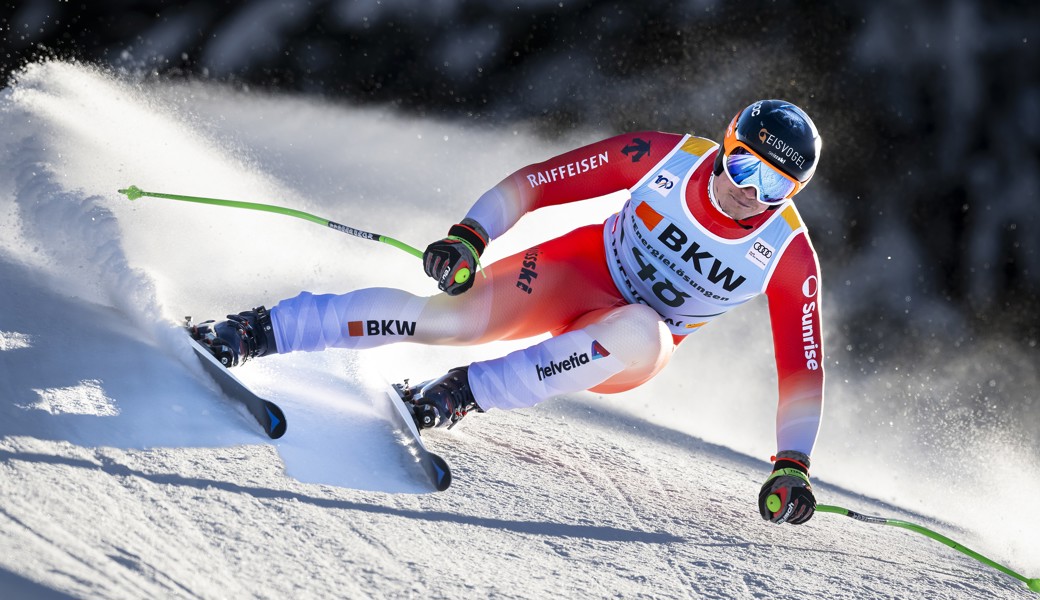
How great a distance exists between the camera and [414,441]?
8.43 ft

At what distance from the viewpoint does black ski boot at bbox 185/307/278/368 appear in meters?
2.64

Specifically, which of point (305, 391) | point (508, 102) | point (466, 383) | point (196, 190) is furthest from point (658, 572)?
point (508, 102)

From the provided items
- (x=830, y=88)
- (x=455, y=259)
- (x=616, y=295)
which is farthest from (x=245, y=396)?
(x=830, y=88)

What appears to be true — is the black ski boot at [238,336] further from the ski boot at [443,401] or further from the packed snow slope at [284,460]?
the ski boot at [443,401]

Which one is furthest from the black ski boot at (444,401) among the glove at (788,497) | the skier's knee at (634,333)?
the glove at (788,497)

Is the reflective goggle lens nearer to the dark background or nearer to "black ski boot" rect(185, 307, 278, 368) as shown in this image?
"black ski boot" rect(185, 307, 278, 368)

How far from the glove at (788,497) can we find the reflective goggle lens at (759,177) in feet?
2.40

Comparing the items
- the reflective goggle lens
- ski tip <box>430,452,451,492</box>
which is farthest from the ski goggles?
ski tip <box>430,452,451,492</box>

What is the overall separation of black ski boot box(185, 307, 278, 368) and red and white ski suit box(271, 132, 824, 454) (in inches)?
2.1

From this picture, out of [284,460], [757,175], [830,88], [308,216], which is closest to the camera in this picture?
[284,460]

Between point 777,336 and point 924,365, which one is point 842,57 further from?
point 777,336

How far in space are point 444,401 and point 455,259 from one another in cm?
41

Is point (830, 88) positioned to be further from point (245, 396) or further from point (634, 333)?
point (245, 396)

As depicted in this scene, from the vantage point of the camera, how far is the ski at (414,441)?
2.36 metres
